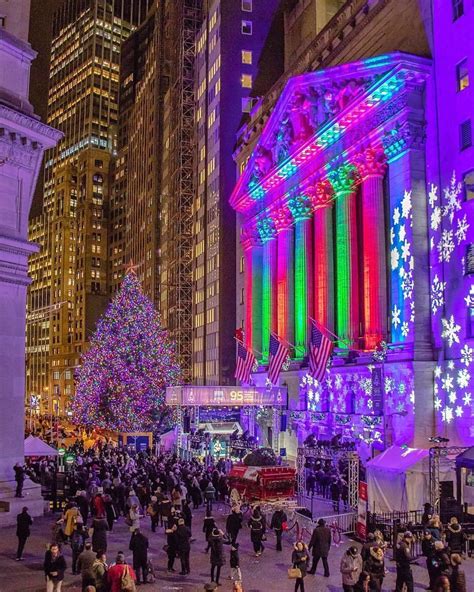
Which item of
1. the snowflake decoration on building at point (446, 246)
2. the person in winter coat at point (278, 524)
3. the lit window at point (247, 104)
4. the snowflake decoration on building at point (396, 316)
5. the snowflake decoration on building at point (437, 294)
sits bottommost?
the person in winter coat at point (278, 524)

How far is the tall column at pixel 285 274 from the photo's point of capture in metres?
51.5

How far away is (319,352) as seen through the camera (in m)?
37.6

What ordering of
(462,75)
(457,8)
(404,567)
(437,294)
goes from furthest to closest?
1. (457,8)
2. (437,294)
3. (462,75)
4. (404,567)

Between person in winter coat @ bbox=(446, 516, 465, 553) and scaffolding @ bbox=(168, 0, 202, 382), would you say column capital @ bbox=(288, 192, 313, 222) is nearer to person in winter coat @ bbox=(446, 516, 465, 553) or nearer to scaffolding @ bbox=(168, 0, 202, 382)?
scaffolding @ bbox=(168, 0, 202, 382)

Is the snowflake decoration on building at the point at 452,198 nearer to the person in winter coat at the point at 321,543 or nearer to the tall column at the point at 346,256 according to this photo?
the tall column at the point at 346,256

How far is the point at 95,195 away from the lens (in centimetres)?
14788

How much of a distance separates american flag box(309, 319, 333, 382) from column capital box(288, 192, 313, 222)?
13.2 meters

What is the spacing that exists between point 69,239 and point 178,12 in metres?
74.1

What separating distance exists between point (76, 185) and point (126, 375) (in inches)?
4331

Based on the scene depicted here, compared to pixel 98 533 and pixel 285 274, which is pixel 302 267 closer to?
pixel 285 274

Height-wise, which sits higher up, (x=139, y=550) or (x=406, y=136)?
(x=406, y=136)

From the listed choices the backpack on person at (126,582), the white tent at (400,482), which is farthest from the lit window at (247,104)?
the backpack on person at (126,582)

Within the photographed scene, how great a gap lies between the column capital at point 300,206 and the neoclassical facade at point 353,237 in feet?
0.33

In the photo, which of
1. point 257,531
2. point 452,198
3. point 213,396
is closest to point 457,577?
point 257,531
